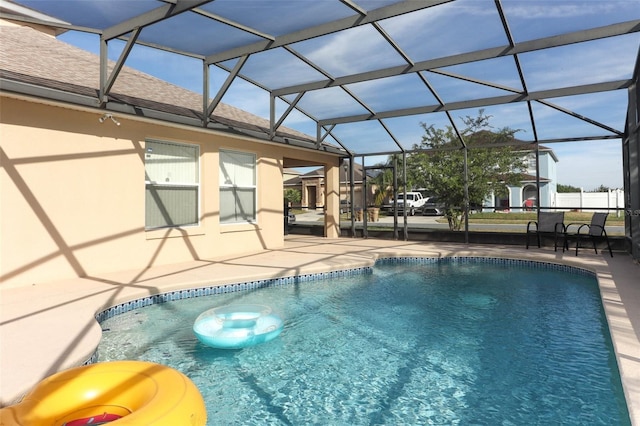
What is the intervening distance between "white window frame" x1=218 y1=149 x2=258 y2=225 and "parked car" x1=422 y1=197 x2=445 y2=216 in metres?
6.54

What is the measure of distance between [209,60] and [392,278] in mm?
5707

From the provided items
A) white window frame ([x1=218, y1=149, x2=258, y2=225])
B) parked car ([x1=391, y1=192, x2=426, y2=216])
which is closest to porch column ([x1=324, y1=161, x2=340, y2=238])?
parked car ([x1=391, y1=192, x2=426, y2=216])

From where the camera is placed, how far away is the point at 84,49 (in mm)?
9977

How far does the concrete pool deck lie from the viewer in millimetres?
3070

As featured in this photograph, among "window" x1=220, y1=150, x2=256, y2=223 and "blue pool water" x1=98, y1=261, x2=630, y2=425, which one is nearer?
"blue pool water" x1=98, y1=261, x2=630, y2=425

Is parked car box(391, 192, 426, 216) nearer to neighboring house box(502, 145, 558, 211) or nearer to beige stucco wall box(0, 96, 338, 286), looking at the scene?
neighboring house box(502, 145, 558, 211)

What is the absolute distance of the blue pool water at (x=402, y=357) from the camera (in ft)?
9.87

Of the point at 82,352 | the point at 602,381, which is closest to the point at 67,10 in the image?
the point at 82,352

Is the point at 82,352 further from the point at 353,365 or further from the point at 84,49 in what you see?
the point at 84,49

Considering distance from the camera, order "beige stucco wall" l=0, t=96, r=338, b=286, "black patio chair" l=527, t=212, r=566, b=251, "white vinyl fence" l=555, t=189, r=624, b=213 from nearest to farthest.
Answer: "beige stucco wall" l=0, t=96, r=338, b=286 < "black patio chair" l=527, t=212, r=566, b=251 < "white vinyl fence" l=555, t=189, r=624, b=213

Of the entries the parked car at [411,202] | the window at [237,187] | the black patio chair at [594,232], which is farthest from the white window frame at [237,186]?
the black patio chair at [594,232]

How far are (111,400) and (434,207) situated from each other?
498 inches

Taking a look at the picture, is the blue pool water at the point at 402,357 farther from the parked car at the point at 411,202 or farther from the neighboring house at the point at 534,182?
the parked car at the point at 411,202

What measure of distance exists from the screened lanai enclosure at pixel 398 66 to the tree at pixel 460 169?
86 cm
